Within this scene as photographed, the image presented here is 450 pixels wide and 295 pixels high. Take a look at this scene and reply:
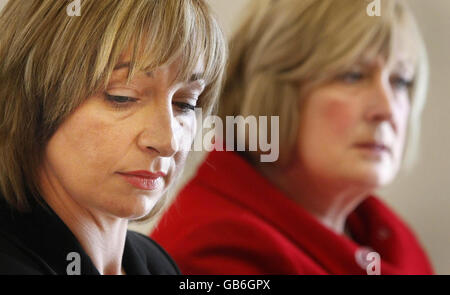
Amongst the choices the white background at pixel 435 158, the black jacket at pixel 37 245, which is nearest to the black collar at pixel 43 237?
the black jacket at pixel 37 245

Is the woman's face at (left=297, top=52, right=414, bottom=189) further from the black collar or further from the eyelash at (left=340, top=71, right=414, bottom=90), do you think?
the black collar

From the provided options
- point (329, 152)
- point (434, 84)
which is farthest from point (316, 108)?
point (434, 84)

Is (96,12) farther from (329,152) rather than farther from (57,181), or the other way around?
(329,152)

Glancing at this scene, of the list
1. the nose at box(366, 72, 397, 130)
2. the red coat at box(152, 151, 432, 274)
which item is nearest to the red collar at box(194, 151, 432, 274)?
the red coat at box(152, 151, 432, 274)

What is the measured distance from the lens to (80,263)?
45cm

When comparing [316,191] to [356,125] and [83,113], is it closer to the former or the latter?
[356,125]

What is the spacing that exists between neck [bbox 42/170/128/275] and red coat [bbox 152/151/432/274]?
0.17 metres

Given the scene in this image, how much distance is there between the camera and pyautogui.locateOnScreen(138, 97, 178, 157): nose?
17.2 inches

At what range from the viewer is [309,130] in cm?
77

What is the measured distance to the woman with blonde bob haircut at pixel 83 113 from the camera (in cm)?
42

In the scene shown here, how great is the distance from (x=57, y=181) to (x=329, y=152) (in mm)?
375

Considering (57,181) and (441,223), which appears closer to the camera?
(57,181)

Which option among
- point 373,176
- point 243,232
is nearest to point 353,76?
point 373,176
